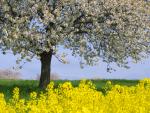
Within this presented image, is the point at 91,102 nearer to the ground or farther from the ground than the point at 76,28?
nearer to the ground

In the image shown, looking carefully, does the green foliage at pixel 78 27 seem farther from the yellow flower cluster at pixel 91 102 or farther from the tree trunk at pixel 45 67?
the yellow flower cluster at pixel 91 102

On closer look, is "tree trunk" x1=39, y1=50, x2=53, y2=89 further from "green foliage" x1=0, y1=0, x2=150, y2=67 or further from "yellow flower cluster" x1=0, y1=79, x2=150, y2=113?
"yellow flower cluster" x1=0, y1=79, x2=150, y2=113

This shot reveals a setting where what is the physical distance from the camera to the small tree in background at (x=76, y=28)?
110 feet

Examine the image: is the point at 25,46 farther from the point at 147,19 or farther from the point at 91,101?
the point at 91,101

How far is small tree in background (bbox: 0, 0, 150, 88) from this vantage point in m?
33.6

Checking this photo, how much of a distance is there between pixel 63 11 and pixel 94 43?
3373 millimetres

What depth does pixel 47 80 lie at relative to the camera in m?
35.8

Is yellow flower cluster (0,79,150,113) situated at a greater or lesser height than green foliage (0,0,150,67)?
lesser

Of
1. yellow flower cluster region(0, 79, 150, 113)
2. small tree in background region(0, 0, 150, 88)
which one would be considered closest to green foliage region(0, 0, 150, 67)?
small tree in background region(0, 0, 150, 88)

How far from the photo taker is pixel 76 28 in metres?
34.6

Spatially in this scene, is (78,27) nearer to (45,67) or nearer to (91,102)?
(45,67)

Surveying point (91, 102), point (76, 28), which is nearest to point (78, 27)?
point (76, 28)

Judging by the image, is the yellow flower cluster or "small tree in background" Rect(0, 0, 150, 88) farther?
"small tree in background" Rect(0, 0, 150, 88)

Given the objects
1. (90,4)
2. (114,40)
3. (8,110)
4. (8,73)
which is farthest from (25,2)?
(8,73)
